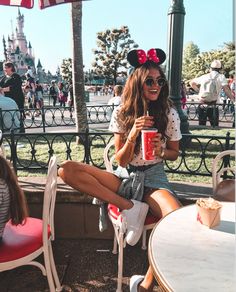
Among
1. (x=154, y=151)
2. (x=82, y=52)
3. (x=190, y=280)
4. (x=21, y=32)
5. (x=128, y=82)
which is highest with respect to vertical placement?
(x=21, y=32)

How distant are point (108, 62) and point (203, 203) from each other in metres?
46.0

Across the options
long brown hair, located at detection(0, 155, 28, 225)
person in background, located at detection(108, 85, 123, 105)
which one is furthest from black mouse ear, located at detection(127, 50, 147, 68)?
person in background, located at detection(108, 85, 123, 105)

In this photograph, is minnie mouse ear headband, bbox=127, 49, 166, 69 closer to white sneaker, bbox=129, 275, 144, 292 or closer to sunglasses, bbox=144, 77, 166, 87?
sunglasses, bbox=144, 77, 166, 87

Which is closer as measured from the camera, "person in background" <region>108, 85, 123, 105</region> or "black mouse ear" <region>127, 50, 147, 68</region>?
"black mouse ear" <region>127, 50, 147, 68</region>

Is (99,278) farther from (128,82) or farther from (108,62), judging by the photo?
(108,62)

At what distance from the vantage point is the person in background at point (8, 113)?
7.15m

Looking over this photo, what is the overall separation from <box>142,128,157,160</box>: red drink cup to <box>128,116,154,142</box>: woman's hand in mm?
96

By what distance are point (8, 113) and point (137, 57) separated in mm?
5340

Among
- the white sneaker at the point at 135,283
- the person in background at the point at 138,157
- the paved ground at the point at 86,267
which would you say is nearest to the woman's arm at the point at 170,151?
the person in background at the point at 138,157

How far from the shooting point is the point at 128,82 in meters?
2.79

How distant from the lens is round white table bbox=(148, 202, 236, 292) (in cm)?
125

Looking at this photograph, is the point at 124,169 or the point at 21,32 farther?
the point at 21,32

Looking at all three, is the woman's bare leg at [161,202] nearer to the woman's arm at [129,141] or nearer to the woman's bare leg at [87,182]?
the woman's bare leg at [87,182]

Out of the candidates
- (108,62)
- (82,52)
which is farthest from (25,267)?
(108,62)
